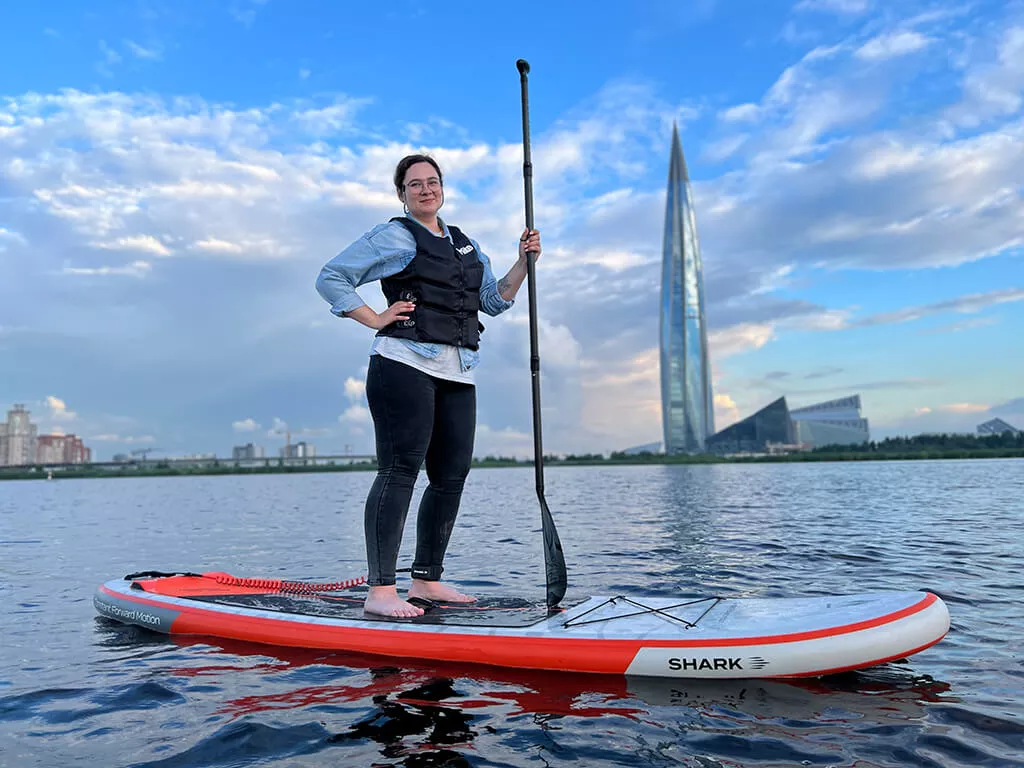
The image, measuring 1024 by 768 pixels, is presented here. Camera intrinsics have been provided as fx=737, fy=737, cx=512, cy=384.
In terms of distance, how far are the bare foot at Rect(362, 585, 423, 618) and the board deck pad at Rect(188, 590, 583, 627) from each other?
0.13 feet

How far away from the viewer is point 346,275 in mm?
5059

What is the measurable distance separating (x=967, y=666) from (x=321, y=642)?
160 inches

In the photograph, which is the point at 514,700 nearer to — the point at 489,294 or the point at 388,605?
the point at 388,605

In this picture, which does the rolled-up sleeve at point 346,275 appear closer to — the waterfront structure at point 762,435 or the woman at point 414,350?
the woman at point 414,350

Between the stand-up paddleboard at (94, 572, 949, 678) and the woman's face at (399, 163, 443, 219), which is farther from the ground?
the woman's face at (399, 163, 443, 219)

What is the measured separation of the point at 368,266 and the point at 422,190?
74 cm

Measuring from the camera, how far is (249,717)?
12.5 ft

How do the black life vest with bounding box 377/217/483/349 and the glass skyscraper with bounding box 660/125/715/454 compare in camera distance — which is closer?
the black life vest with bounding box 377/217/483/349

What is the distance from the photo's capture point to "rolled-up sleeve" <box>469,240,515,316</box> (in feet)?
18.7

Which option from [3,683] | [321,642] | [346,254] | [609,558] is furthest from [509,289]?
[609,558]

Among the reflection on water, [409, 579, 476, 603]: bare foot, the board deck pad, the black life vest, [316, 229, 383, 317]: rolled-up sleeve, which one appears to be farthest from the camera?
[409, 579, 476, 603]: bare foot

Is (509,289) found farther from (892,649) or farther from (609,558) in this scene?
(609,558)

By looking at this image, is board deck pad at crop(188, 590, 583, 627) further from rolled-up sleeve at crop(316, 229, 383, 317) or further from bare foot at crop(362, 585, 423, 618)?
rolled-up sleeve at crop(316, 229, 383, 317)

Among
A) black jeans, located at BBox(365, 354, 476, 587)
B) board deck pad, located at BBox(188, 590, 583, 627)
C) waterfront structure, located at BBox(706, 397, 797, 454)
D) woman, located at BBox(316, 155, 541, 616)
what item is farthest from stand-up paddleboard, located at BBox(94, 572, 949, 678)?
waterfront structure, located at BBox(706, 397, 797, 454)
